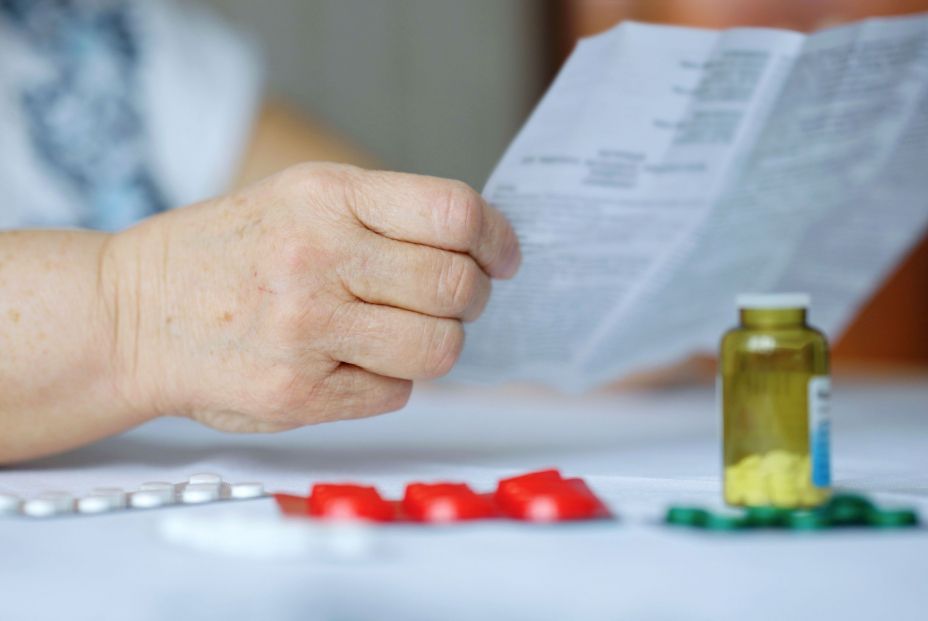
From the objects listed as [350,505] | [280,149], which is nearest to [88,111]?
[280,149]

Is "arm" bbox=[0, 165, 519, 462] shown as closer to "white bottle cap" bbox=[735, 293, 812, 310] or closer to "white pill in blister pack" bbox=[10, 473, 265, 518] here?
"white pill in blister pack" bbox=[10, 473, 265, 518]

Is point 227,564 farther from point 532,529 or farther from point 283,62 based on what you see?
point 283,62

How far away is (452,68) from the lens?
2299mm

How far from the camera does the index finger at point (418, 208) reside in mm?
604

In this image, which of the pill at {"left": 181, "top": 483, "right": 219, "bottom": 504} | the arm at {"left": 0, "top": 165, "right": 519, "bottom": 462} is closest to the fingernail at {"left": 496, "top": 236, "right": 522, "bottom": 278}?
the arm at {"left": 0, "top": 165, "right": 519, "bottom": 462}

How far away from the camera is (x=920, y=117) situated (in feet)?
2.80

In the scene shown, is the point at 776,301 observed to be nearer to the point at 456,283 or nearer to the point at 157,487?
the point at 456,283

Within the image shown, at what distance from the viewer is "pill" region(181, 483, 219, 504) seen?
1.75 ft

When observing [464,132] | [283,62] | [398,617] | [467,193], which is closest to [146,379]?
[467,193]

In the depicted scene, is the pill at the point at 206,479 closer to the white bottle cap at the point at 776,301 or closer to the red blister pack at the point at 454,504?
the red blister pack at the point at 454,504

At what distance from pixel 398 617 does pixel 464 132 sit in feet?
6.68

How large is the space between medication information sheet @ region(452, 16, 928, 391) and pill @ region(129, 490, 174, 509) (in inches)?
11.4

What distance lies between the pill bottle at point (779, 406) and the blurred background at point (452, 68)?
170cm

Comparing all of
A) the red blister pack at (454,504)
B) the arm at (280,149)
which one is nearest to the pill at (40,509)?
the red blister pack at (454,504)
